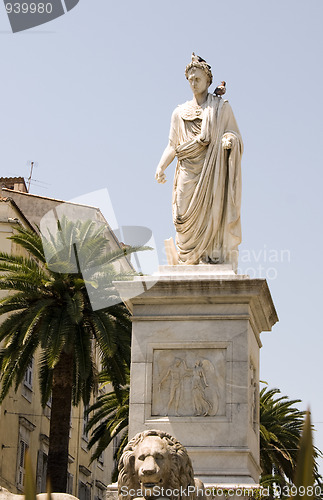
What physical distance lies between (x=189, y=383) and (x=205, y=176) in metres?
2.50

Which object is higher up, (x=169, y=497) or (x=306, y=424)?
(x=306, y=424)

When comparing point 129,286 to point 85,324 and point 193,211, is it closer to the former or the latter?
point 193,211

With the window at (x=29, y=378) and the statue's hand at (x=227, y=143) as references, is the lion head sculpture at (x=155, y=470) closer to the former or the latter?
the statue's hand at (x=227, y=143)

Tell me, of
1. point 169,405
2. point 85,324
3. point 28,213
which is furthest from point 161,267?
point 28,213

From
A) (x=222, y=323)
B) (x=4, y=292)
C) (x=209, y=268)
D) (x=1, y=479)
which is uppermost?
(x=4, y=292)

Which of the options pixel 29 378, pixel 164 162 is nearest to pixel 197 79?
pixel 164 162

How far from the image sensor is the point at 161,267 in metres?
10.3

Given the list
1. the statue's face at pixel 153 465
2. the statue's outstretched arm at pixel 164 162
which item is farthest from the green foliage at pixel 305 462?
the statue's outstretched arm at pixel 164 162

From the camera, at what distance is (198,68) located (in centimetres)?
1099

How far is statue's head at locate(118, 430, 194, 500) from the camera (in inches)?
277

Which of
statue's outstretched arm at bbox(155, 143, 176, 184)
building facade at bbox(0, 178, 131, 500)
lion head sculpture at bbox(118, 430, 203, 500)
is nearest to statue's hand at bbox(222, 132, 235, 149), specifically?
statue's outstretched arm at bbox(155, 143, 176, 184)

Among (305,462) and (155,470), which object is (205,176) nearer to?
(155,470)

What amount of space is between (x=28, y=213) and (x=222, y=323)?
112 feet

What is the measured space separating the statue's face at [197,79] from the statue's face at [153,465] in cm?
512
